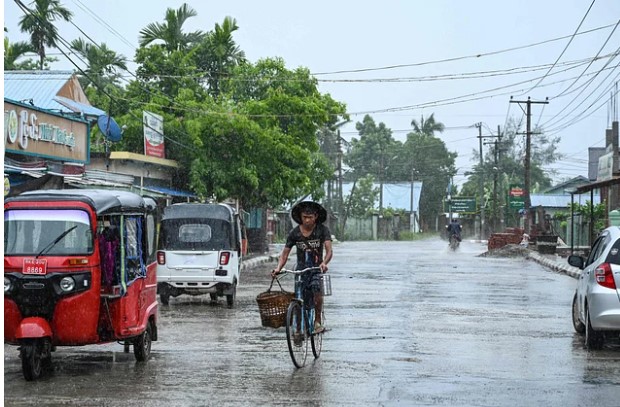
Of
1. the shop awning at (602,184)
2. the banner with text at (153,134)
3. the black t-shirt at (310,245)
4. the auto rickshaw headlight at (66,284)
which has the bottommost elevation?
the auto rickshaw headlight at (66,284)

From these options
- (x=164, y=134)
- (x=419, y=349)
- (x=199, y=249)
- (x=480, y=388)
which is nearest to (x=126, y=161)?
(x=164, y=134)

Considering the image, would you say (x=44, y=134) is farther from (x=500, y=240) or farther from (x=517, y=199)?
(x=517, y=199)

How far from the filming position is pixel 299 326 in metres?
12.0

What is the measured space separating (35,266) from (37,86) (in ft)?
89.1

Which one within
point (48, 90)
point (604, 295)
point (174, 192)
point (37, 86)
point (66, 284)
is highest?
point (37, 86)

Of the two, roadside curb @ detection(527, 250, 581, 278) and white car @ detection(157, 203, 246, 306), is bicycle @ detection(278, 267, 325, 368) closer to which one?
white car @ detection(157, 203, 246, 306)

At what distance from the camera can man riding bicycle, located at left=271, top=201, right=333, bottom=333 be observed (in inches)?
489

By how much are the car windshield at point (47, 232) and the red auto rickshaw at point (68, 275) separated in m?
0.01

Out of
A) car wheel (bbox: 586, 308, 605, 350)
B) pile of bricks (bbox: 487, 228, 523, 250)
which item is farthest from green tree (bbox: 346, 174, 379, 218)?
car wheel (bbox: 586, 308, 605, 350)

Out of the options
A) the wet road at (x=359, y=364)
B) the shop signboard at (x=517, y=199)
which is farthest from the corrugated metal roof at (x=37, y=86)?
the shop signboard at (x=517, y=199)

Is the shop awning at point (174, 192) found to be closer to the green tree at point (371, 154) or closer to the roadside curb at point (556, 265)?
the roadside curb at point (556, 265)

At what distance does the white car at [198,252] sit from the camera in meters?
21.8

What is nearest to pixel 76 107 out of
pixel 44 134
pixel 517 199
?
pixel 44 134

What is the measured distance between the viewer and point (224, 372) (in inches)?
452
